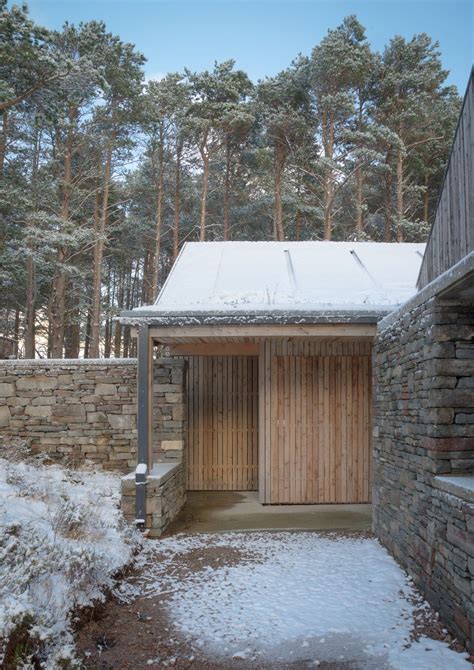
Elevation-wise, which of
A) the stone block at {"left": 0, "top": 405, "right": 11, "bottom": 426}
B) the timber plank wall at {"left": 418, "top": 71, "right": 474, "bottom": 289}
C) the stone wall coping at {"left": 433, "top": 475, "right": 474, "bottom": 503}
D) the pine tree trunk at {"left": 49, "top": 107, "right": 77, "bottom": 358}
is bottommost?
the stone wall coping at {"left": 433, "top": 475, "right": 474, "bottom": 503}

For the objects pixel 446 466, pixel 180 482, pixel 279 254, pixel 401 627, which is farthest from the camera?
pixel 279 254

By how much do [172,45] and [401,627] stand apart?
13.5 meters

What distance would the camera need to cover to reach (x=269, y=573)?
476cm

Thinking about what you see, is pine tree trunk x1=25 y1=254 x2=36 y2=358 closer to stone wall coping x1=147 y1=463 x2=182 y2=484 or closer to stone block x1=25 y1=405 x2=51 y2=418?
stone block x1=25 y1=405 x2=51 y2=418

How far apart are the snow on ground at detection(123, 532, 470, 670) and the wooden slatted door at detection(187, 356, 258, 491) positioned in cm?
265

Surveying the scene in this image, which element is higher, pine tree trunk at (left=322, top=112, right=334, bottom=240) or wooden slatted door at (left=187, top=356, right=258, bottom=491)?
pine tree trunk at (left=322, top=112, right=334, bottom=240)

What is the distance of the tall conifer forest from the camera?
13.1m

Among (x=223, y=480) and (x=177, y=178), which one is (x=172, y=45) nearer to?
(x=177, y=178)

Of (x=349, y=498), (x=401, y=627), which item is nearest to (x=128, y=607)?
(x=401, y=627)

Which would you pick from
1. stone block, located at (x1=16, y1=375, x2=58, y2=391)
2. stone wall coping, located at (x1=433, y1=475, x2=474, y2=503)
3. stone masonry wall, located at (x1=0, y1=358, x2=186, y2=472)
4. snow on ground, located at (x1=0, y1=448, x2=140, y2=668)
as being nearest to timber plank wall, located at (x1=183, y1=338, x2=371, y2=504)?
stone masonry wall, located at (x1=0, y1=358, x2=186, y2=472)

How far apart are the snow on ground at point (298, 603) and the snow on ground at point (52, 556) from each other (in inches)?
16.6

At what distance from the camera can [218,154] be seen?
627 inches

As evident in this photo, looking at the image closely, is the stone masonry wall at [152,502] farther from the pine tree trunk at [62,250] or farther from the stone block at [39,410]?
the pine tree trunk at [62,250]

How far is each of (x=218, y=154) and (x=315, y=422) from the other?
10889mm
